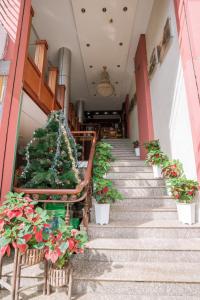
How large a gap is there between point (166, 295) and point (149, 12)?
634 centimetres

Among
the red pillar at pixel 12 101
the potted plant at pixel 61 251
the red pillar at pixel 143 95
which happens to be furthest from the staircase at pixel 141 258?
the red pillar at pixel 143 95

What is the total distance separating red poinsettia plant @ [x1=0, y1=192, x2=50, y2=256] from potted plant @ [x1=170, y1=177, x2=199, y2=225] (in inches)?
79.4

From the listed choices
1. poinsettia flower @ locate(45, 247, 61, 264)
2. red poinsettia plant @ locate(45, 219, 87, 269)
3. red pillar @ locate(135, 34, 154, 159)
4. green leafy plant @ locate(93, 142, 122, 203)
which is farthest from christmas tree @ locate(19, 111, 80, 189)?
red pillar @ locate(135, 34, 154, 159)

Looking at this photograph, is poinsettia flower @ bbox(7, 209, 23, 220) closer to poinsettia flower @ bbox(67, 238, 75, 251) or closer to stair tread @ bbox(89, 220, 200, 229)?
poinsettia flower @ bbox(67, 238, 75, 251)

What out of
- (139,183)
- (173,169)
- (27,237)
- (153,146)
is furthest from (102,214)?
(153,146)

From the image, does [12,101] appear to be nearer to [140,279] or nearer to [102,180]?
[102,180]

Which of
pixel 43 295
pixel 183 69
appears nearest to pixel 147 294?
pixel 43 295

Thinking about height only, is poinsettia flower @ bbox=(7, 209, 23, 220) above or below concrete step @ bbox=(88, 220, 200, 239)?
above

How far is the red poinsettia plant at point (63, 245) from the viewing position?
176 centimetres

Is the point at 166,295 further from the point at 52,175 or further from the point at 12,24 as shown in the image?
the point at 12,24

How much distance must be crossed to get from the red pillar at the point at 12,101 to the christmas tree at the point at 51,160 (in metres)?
0.65

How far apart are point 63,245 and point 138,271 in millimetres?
948

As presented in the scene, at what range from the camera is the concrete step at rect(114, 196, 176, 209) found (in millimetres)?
3363

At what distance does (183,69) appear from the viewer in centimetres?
318
